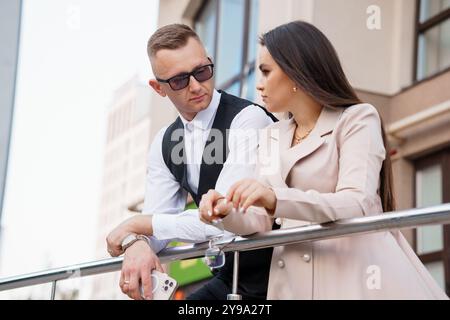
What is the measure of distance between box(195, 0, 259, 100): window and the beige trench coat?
5486 millimetres

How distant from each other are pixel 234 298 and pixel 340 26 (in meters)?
4.63

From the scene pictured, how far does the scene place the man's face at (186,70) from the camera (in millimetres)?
2225

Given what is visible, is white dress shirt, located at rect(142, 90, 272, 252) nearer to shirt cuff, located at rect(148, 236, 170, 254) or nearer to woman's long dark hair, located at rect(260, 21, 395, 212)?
shirt cuff, located at rect(148, 236, 170, 254)

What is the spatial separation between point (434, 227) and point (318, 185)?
4658 millimetres

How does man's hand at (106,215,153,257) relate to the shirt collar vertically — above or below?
below

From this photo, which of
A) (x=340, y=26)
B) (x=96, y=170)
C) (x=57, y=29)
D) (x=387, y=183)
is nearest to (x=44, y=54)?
(x=57, y=29)

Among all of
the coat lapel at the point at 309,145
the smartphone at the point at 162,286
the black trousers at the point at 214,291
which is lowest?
the smartphone at the point at 162,286

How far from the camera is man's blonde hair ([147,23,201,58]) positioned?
2252 millimetres

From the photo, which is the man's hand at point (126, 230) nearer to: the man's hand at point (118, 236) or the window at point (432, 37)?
the man's hand at point (118, 236)

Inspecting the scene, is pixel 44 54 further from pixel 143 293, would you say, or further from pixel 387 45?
pixel 387 45

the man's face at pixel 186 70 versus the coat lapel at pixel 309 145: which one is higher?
the man's face at pixel 186 70

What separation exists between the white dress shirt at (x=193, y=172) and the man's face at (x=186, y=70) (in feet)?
0.18

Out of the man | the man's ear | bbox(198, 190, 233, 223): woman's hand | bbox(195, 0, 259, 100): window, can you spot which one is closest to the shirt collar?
the man

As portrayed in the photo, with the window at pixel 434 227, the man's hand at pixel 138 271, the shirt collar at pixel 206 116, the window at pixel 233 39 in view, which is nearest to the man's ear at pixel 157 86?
the shirt collar at pixel 206 116
